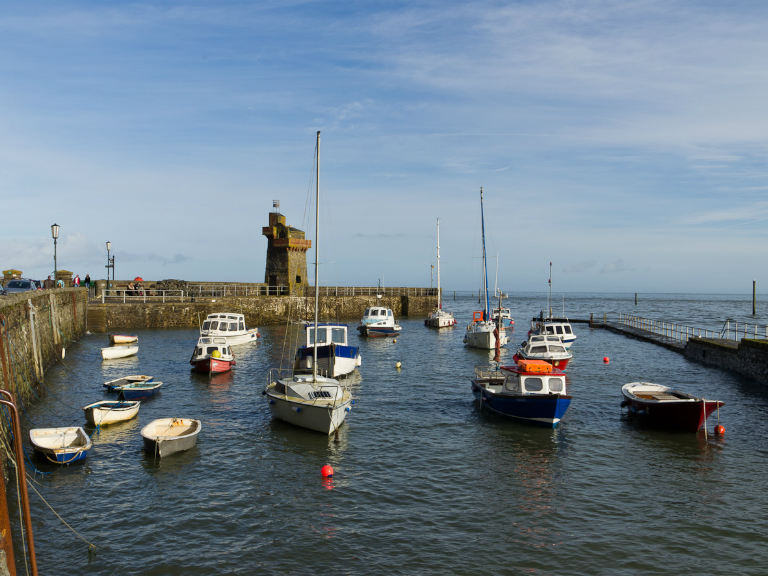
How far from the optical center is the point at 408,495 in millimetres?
16328

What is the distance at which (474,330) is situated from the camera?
166 ft

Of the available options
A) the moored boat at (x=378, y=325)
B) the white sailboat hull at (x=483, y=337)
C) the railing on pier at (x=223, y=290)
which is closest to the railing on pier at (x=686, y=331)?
the white sailboat hull at (x=483, y=337)

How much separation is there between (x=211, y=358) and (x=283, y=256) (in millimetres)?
40316

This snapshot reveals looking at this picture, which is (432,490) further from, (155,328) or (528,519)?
(155,328)

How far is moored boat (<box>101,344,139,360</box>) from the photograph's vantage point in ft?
128

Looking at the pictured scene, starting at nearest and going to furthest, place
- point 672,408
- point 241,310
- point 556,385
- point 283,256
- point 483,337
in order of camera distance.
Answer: point 672,408, point 556,385, point 483,337, point 241,310, point 283,256

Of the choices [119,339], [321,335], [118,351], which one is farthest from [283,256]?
[321,335]

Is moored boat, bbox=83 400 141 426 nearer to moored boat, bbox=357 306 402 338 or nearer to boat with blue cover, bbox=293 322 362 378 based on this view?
boat with blue cover, bbox=293 322 362 378

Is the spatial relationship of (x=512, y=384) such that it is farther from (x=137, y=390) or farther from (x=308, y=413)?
(x=137, y=390)

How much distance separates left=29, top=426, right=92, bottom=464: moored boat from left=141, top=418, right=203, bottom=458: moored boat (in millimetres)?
1922

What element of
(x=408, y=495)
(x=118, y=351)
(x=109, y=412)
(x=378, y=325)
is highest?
(x=378, y=325)

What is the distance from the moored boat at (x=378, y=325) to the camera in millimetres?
57719

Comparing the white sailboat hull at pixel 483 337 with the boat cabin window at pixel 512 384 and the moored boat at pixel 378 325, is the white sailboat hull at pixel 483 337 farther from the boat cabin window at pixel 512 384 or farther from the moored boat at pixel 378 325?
the boat cabin window at pixel 512 384

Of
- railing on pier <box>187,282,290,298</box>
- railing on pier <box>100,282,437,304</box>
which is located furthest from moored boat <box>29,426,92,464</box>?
railing on pier <box>187,282,290,298</box>
